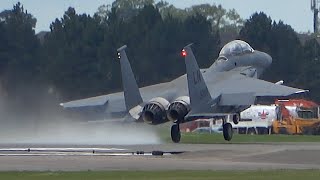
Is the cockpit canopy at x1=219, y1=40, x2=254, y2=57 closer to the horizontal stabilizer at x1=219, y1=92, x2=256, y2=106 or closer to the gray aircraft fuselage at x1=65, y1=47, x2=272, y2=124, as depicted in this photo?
the gray aircraft fuselage at x1=65, y1=47, x2=272, y2=124

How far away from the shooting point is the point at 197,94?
57469 mm

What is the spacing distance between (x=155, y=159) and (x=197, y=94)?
16592 millimetres

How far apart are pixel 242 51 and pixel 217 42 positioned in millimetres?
42551

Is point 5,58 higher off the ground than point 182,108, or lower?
higher

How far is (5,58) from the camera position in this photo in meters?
80.9

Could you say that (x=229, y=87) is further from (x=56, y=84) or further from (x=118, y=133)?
(x=56, y=84)

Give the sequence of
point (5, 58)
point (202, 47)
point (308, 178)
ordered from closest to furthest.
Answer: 1. point (308, 178)
2. point (5, 58)
3. point (202, 47)

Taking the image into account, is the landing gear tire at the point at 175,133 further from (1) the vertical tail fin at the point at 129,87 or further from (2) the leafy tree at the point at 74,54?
(2) the leafy tree at the point at 74,54

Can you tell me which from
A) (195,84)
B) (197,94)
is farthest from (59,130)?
(195,84)

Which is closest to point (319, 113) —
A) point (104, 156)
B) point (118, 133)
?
point (118, 133)

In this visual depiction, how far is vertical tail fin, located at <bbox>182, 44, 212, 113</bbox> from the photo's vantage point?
56.8 m

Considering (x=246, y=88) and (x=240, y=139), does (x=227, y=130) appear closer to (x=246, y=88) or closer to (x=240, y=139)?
(x=246, y=88)

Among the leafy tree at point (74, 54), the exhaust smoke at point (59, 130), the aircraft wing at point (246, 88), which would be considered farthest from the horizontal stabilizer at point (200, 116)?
the leafy tree at point (74, 54)

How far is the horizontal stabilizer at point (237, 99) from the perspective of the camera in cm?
6028
